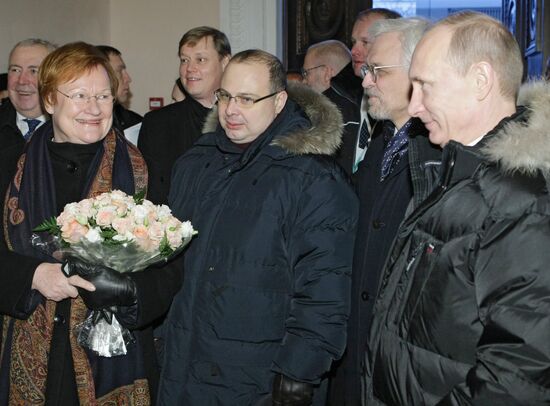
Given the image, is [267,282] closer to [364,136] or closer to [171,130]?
[364,136]

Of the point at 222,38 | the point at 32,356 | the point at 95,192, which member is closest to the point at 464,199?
the point at 95,192

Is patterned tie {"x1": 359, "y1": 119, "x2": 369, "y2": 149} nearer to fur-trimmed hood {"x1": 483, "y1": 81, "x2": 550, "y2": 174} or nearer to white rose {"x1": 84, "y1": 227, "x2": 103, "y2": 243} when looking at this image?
white rose {"x1": 84, "y1": 227, "x2": 103, "y2": 243}

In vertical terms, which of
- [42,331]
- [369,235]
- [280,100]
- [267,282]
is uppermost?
[280,100]

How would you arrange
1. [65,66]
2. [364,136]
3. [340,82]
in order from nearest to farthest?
[65,66] → [364,136] → [340,82]

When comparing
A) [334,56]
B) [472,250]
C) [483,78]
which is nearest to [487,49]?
[483,78]

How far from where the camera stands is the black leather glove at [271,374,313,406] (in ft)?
8.75

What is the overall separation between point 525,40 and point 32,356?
519 cm

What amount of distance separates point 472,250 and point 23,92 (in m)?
3.51

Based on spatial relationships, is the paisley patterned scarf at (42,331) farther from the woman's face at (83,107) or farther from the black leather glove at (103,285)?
the black leather glove at (103,285)

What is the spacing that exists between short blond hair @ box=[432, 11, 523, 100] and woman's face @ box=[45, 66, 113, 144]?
1493 millimetres

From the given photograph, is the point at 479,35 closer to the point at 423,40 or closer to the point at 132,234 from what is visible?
the point at 423,40

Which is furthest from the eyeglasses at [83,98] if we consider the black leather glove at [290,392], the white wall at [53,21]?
the white wall at [53,21]

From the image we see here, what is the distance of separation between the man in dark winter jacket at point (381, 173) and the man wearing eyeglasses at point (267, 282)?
10cm

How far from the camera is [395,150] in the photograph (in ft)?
9.16
